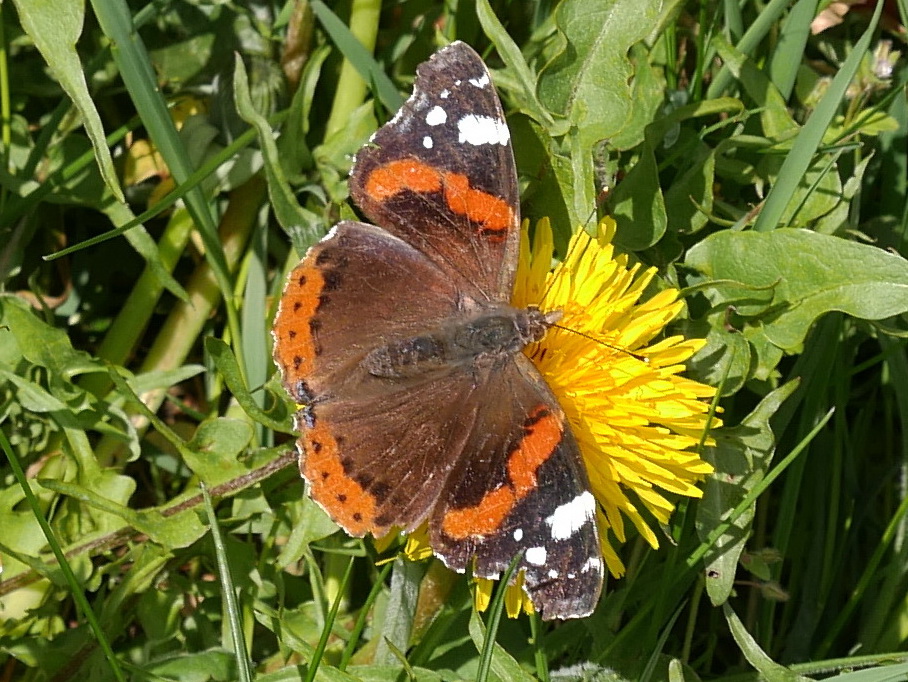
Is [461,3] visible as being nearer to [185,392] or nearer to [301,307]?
[301,307]

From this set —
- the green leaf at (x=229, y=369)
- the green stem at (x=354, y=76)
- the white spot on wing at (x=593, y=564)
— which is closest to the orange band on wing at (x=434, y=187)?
the green leaf at (x=229, y=369)

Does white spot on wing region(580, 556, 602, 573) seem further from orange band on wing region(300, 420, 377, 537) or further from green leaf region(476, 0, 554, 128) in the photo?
green leaf region(476, 0, 554, 128)

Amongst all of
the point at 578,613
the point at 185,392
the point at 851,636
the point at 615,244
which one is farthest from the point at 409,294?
the point at 851,636

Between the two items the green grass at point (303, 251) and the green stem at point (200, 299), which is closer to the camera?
the green grass at point (303, 251)

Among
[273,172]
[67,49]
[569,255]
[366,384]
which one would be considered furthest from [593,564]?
[67,49]

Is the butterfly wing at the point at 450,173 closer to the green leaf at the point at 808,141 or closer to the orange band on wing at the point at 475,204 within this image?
the orange band on wing at the point at 475,204
